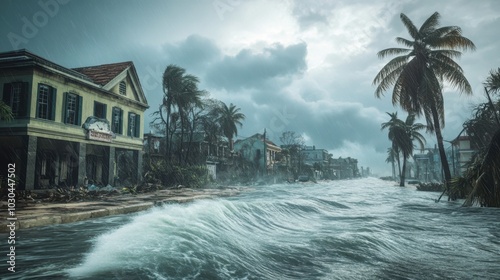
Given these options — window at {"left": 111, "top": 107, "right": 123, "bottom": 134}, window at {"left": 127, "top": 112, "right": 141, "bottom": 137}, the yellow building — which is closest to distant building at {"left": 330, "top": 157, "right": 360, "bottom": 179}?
window at {"left": 127, "top": 112, "right": 141, "bottom": 137}

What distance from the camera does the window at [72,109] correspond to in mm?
17062

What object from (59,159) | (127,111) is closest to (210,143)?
(127,111)

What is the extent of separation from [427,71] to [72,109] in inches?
869

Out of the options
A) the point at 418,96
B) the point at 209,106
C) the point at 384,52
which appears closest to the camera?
the point at 418,96

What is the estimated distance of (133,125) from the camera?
23.4 m

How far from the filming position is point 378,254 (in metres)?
5.77

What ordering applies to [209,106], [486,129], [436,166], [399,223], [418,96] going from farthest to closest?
[436,166] < [209,106] < [418,96] < [486,129] < [399,223]

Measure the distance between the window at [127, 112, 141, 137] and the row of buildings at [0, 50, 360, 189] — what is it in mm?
47

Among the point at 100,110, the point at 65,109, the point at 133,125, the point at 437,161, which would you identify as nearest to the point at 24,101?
the point at 65,109

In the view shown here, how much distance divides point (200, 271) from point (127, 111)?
818 inches

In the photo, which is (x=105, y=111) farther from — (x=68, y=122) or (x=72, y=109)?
(x=68, y=122)

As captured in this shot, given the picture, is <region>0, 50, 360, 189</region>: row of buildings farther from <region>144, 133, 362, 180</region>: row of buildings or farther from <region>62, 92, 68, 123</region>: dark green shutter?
<region>144, 133, 362, 180</region>: row of buildings

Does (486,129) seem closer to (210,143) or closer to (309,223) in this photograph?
(309,223)

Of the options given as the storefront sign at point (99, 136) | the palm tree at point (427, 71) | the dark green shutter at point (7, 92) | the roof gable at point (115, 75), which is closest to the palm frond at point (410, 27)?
the palm tree at point (427, 71)
